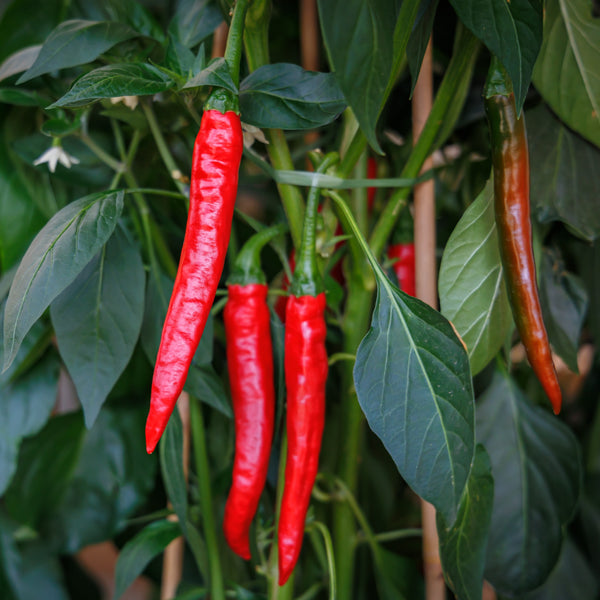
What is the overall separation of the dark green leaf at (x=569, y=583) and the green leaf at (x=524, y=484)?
23 cm

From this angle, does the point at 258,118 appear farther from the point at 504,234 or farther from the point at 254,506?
the point at 254,506

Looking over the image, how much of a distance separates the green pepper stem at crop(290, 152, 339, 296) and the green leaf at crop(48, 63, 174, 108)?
150mm

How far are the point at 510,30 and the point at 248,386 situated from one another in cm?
37

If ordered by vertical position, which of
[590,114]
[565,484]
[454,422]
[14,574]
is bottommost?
[14,574]

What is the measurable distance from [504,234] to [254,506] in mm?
340

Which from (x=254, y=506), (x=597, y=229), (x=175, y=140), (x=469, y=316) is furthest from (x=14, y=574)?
(x=597, y=229)

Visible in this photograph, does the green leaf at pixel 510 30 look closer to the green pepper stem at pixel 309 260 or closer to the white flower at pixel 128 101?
the green pepper stem at pixel 309 260

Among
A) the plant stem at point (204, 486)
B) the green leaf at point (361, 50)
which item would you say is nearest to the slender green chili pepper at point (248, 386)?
the plant stem at point (204, 486)

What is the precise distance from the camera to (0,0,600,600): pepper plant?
438 millimetres

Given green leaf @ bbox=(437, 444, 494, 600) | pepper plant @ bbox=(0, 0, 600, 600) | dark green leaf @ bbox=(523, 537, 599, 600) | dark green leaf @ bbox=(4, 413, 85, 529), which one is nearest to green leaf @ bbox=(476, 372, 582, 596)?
pepper plant @ bbox=(0, 0, 600, 600)

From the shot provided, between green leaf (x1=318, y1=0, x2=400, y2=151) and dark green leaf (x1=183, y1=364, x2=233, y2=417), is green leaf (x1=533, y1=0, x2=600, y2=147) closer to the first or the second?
green leaf (x1=318, y1=0, x2=400, y2=151)

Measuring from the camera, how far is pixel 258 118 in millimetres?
471

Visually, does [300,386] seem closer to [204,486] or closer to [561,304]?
[204,486]

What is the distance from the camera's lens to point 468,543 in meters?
0.52
